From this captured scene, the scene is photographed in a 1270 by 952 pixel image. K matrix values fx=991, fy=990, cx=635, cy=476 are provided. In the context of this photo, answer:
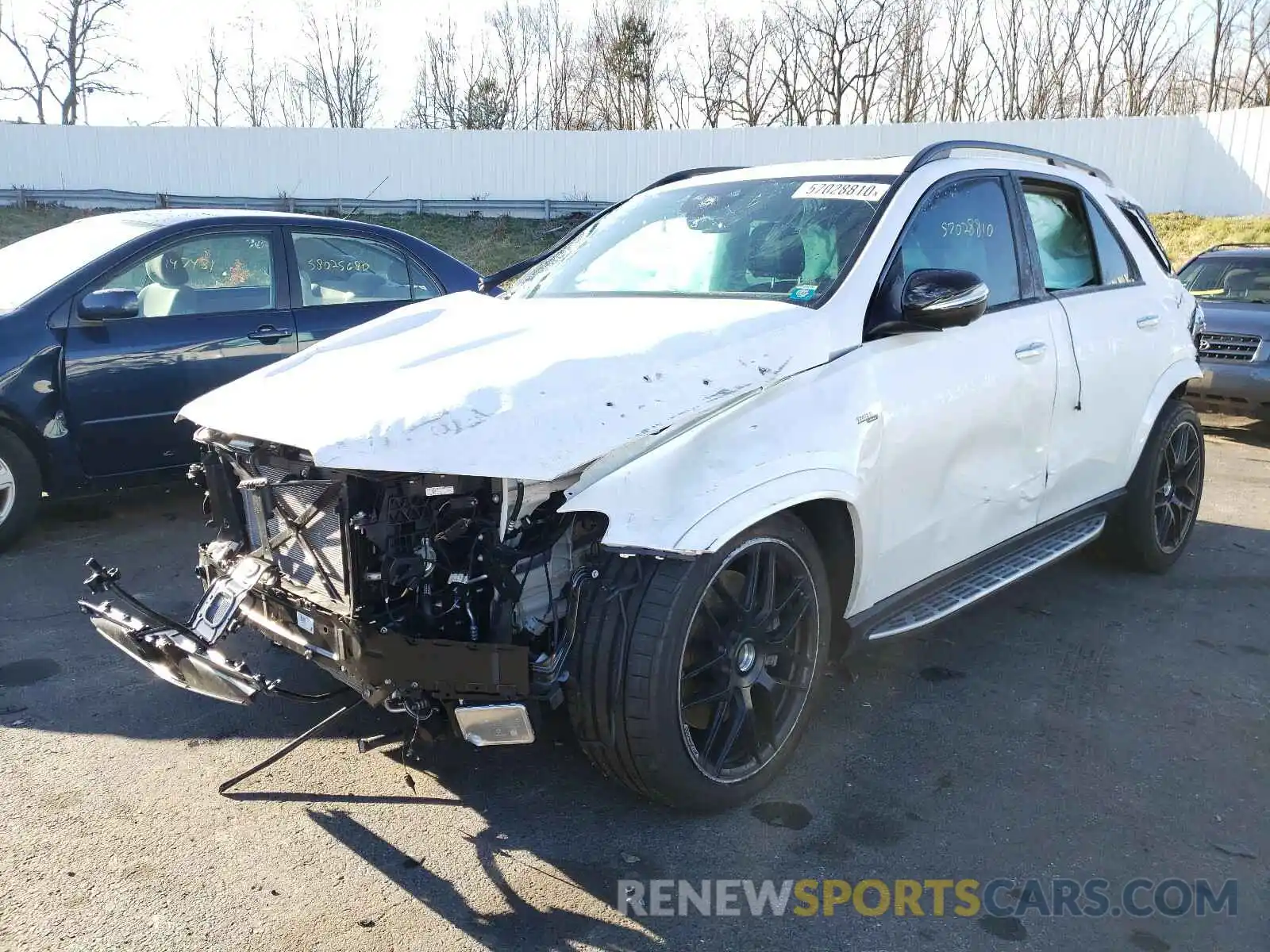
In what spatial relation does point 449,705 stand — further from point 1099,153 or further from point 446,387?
point 1099,153

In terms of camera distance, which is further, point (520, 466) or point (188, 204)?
point (188, 204)

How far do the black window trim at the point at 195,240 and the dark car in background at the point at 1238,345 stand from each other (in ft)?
23.3

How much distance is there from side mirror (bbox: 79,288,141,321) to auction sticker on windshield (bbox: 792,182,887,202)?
3.51 m

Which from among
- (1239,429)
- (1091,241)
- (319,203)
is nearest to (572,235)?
(1091,241)

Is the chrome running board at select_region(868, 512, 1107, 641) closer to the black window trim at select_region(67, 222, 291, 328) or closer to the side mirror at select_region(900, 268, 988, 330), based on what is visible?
the side mirror at select_region(900, 268, 988, 330)

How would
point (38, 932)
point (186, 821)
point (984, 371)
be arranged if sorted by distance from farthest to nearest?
point (984, 371)
point (186, 821)
point (38, 932)

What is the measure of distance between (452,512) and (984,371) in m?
2.07

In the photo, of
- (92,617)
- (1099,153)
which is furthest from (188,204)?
(92,617)

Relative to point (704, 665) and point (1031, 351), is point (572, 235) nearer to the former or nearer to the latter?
point (1031, 351)

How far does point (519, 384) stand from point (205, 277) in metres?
3.90

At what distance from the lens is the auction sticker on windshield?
3.59m

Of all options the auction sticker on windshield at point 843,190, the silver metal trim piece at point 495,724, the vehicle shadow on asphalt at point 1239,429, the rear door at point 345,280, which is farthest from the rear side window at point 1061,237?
the vehicle shadow on asphalt at point 1239,429

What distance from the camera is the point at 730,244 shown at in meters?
3.72

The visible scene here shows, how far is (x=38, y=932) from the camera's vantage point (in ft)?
8.07
